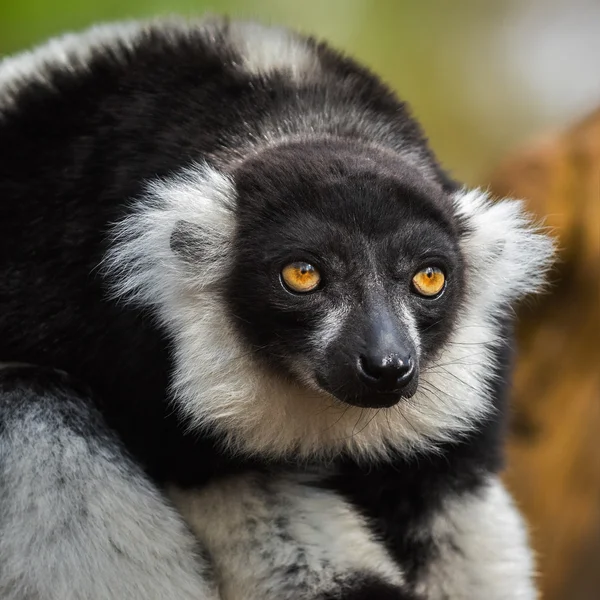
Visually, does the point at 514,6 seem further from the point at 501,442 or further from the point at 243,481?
the point at 243,481

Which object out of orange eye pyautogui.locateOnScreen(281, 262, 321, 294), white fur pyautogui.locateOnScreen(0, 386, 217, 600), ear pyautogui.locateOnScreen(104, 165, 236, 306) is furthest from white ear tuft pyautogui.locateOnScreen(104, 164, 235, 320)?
white fur pyautogui.locateOnScreen(0, 386, 217, 600)

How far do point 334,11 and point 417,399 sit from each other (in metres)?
6.72

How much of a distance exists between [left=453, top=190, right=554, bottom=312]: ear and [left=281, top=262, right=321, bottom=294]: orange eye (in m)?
0.71

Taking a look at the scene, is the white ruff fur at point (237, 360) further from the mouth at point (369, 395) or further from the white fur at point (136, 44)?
the white fur at point (136, 44)

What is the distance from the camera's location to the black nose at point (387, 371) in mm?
2744

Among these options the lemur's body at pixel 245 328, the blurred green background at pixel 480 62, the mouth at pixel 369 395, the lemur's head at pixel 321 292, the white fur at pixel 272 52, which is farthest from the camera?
the blurred green background at pixel 480 62

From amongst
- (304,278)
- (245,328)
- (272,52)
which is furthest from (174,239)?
(272,52)

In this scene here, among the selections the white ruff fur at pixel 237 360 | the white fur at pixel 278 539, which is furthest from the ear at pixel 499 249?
the white fur at pixel 278 539

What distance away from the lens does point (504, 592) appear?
361 centimetres

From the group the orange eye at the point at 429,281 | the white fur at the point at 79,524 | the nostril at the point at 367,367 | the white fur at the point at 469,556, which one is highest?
the orange eye at the point at 429,281

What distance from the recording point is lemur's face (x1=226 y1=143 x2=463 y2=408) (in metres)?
2.90

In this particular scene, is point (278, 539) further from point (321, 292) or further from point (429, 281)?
point (429, 281)

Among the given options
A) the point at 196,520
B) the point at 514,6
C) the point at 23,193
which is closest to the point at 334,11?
the point at 514,6

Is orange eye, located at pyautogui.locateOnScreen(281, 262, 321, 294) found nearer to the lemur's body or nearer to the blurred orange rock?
the lemur's body
